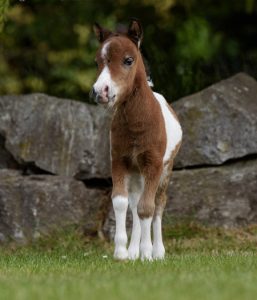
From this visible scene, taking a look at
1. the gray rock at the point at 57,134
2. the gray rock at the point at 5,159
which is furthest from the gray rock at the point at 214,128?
the gray rock at the point at 5,159

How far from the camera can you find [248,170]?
12469 millimetres

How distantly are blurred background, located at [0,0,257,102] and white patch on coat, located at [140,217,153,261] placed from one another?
7094 mm

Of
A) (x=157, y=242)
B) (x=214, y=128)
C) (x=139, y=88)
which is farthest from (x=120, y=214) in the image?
(x=214, y=128)

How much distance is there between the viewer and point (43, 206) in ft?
40.1

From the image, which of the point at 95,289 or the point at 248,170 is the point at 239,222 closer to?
the point at 248,170

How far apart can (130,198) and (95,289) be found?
11.3ft

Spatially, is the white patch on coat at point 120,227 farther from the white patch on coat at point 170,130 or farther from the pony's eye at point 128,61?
the pony's eye at point 128,61

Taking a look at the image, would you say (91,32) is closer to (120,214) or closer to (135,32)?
(135,32)

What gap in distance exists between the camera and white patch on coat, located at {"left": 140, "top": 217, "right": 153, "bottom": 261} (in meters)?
9.41

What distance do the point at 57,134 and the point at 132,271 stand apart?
5448mm

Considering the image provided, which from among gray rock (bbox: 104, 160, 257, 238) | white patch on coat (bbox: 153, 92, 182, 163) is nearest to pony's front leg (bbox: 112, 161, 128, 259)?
white patch on coat (bbox: 153, 92, 182, 163)

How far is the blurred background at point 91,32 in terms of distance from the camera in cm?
1727

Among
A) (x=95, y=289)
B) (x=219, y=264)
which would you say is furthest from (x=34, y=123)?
(x=95, y=289)

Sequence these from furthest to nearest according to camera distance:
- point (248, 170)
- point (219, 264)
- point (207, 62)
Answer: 1. point (207, 62)
2. point (248, 170)
3. point (219, 264)
